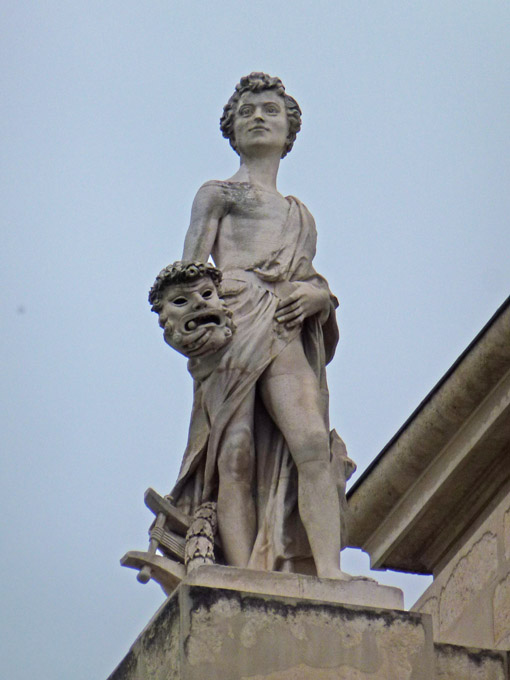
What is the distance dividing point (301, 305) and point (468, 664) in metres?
2.04

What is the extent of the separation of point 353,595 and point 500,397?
3.91 m

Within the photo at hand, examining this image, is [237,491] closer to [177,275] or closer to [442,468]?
[177,275]

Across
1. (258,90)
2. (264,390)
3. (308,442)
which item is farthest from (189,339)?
(258,90)

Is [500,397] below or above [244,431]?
above

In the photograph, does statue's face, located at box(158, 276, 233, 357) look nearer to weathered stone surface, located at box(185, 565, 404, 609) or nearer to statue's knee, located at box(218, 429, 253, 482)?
statue's knee, located at box(218, 429, 253, 482)

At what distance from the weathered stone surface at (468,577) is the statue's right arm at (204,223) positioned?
3.30 m

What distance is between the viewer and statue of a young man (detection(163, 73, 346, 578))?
9.02m

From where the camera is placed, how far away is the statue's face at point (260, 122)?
396 inches

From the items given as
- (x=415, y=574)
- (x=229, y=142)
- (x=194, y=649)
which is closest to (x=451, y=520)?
(x=415, y=574)

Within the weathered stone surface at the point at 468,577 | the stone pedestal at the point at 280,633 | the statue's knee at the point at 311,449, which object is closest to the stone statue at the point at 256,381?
the statue's knee at the point at 311,449

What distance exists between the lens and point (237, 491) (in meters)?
9.07

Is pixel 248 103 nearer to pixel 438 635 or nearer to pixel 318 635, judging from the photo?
pixel 318 635

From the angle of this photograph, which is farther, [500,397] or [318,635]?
[500,397]

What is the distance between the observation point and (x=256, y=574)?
860cm
